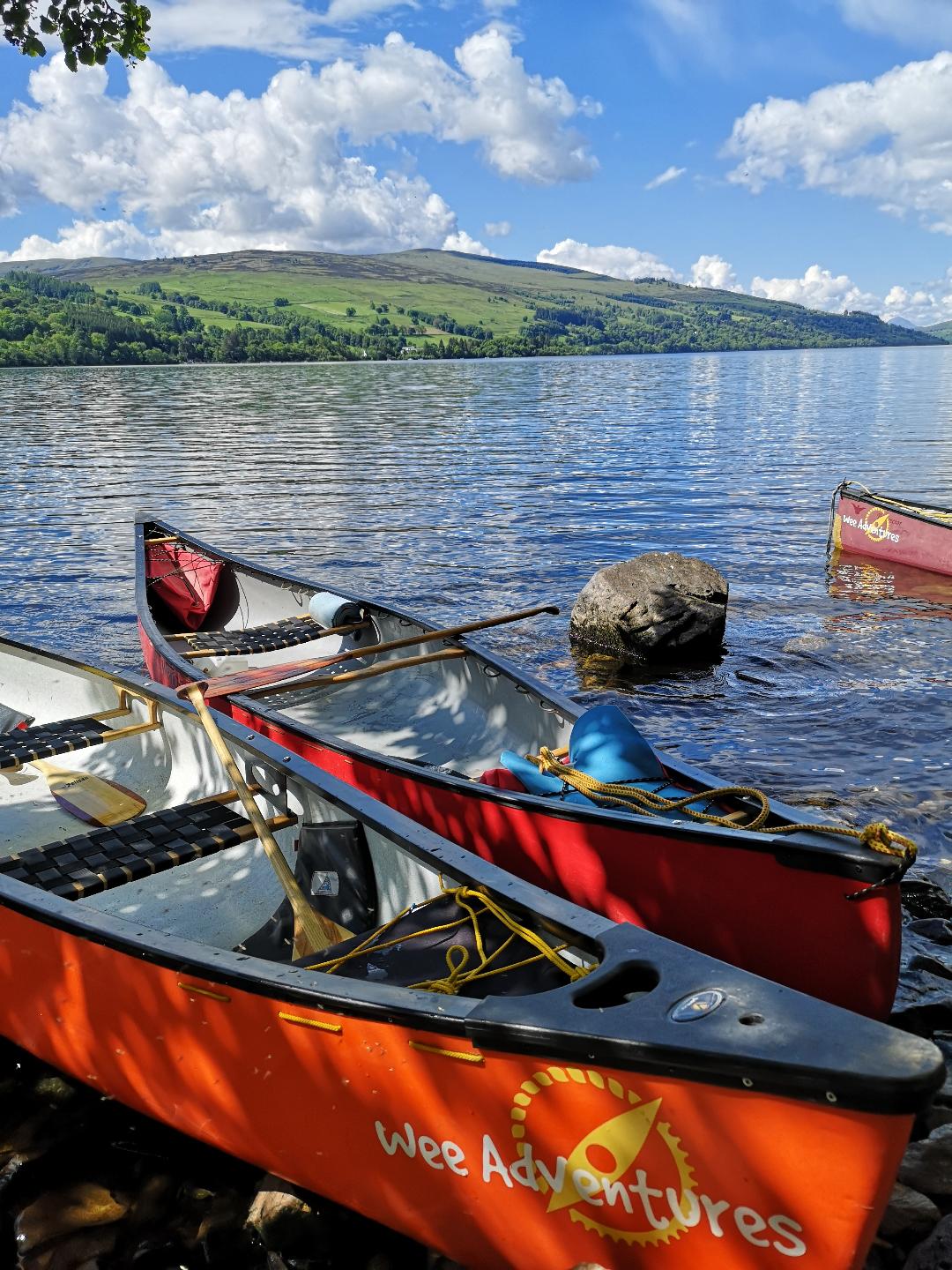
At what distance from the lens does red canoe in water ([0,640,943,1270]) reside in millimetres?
3307

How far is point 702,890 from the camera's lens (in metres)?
5.81

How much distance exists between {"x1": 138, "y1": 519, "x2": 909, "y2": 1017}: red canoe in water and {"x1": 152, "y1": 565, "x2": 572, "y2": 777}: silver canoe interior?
18mm

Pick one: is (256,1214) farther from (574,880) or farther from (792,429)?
(792,429)

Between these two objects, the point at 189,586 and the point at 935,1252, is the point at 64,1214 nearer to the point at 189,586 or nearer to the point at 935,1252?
the point at 935,1252

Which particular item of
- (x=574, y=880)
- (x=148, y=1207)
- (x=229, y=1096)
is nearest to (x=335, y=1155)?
(x=229, y=1096)

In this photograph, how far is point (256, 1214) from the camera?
4723 millimetres

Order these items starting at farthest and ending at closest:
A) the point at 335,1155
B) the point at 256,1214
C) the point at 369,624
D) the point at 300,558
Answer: the point at 300,558 → the point at 369,624 → the point at 256,1214 → the point at 335,1155

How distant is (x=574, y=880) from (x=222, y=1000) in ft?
8.73

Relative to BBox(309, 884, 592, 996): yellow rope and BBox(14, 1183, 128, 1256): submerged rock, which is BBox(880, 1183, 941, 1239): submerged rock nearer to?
BBox(309, 884, 592, 996): yellow rope

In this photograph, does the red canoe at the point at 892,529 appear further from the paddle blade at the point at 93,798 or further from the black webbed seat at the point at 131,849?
the black webbed seat at the point at 131,849

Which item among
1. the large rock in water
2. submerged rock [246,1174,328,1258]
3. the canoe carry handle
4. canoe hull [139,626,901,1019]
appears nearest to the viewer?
submerged rock [246,1174,328,1258]

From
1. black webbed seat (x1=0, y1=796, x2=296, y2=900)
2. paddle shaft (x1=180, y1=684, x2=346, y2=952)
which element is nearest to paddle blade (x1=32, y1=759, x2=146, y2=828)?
black webbed seat (x1=0, y1=796, x2=296, y2=900)

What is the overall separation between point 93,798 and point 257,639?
3666mm

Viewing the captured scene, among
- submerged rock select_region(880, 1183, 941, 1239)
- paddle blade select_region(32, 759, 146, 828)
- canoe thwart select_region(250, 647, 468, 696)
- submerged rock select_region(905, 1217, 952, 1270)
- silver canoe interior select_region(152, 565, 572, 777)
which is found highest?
canoe thwart select_region(250, 647, 468, 696)
